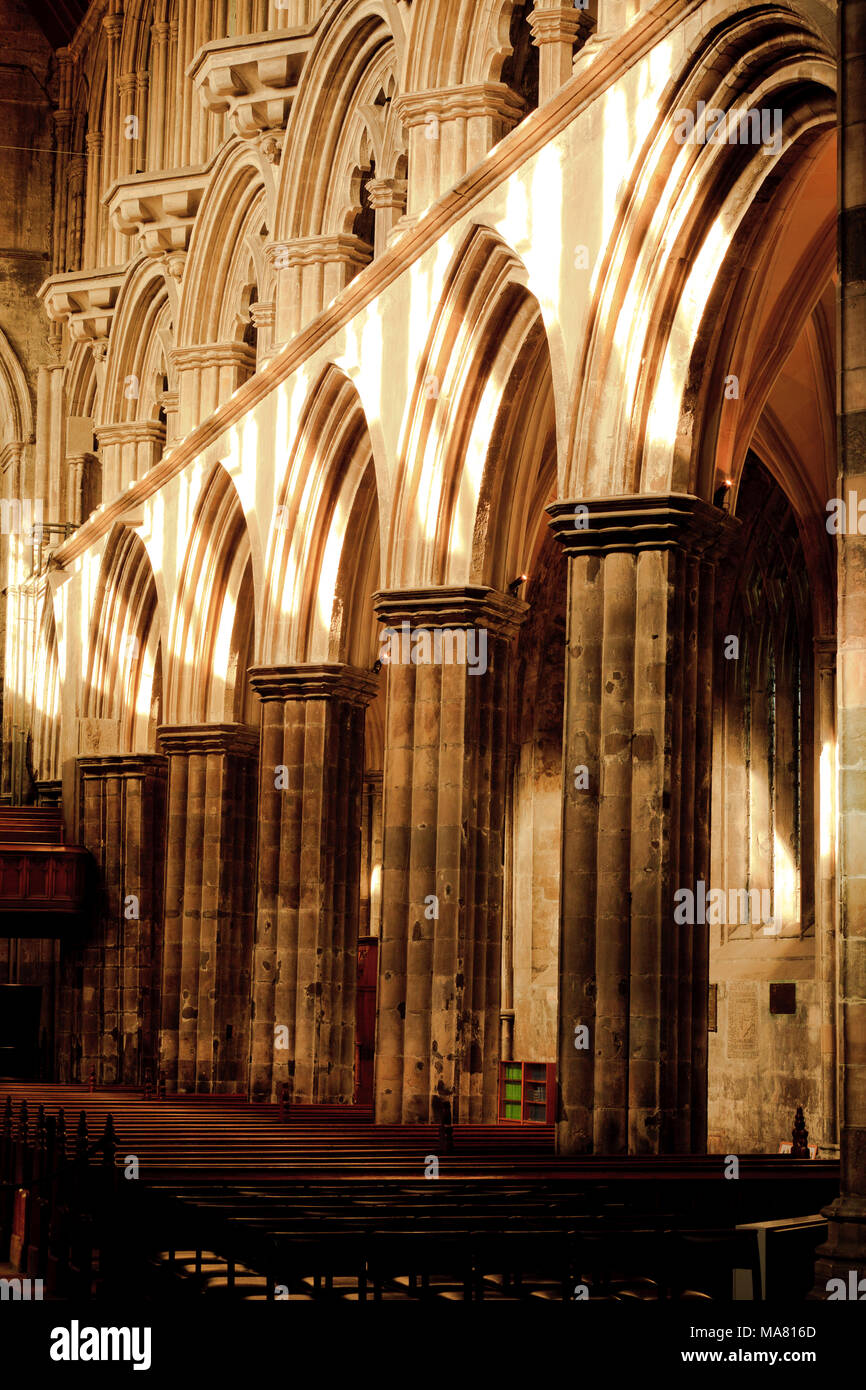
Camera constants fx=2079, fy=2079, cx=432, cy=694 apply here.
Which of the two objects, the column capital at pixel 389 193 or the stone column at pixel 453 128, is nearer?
the stone column at pixel 453 128

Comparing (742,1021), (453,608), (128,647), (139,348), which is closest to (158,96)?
(139,348)

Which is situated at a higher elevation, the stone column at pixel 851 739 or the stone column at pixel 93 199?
the stone column at pixel 93 199

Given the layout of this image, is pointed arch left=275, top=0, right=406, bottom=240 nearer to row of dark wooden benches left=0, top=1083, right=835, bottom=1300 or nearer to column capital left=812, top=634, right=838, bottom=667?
column capital left=812, top=634, right=838, bottom=667

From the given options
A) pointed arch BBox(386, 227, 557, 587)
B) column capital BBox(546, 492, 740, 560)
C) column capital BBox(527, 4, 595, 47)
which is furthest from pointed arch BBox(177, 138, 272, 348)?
column capital BBox(546, 492, 740, 560)

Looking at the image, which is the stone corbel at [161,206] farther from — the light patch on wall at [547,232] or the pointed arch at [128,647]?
the light patch on wall at [547,232]

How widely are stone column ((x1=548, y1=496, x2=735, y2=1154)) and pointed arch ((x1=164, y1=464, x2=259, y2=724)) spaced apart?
35.2ft

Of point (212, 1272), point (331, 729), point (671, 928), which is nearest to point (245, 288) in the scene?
point (331, 729)

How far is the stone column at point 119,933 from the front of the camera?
26.9 meters

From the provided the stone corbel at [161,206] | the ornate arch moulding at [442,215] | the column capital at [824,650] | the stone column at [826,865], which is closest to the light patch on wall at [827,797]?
the stone column at [826,865]

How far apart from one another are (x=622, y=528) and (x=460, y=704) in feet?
11.5

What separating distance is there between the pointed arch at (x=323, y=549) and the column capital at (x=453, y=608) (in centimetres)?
354

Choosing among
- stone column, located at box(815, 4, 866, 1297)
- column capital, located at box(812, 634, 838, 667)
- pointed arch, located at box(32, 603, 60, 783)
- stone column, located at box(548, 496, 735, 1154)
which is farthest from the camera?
pointed arch, located at box(32, 603, 60, 783)

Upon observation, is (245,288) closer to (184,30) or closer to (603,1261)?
(184,30)

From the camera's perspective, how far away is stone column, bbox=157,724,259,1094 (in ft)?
76.3
